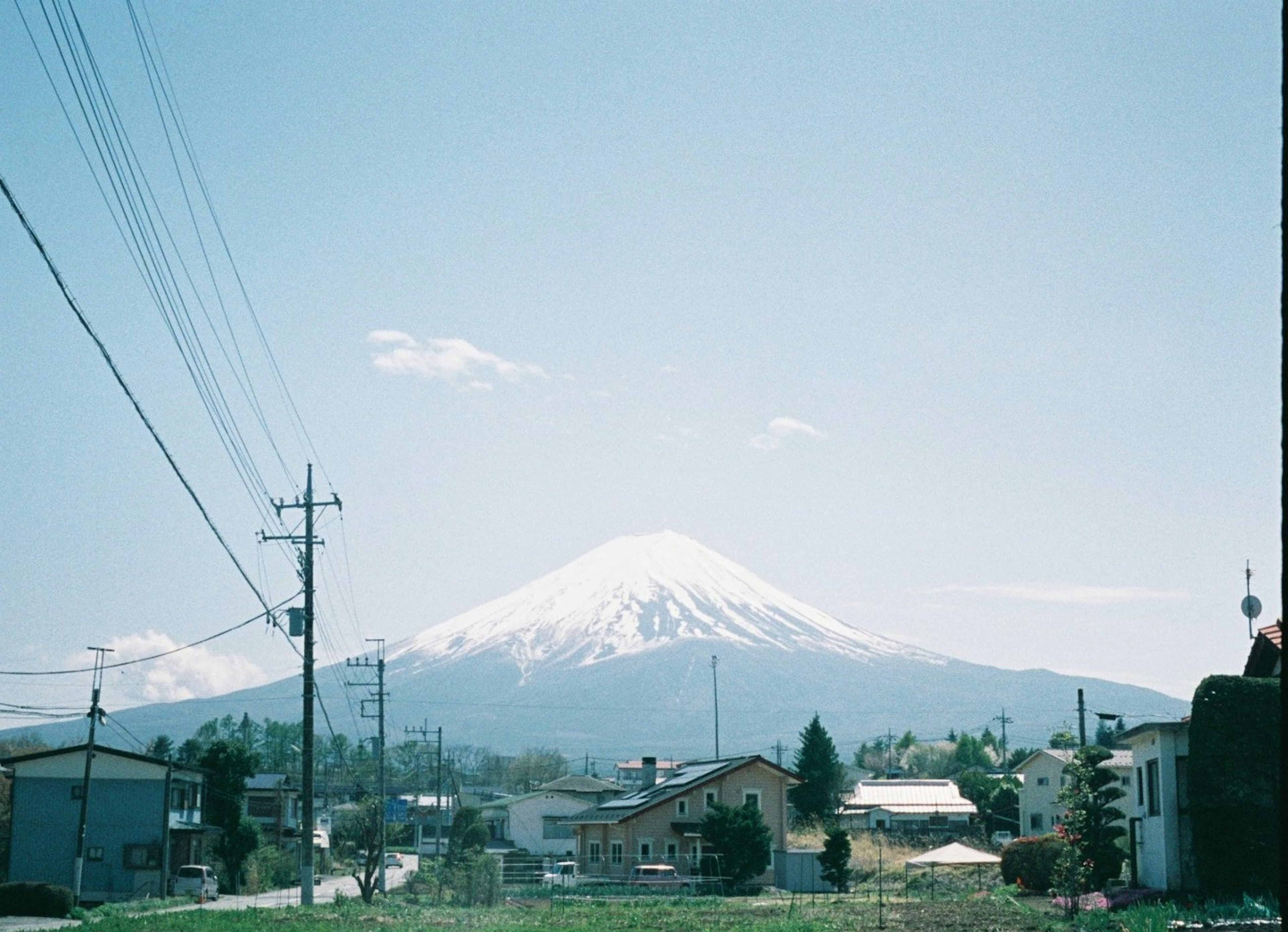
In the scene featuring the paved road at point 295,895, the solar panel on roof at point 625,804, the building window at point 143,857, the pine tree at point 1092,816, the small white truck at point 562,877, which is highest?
the pine tree at point 1092,816

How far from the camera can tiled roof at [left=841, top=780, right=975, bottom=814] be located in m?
81.6

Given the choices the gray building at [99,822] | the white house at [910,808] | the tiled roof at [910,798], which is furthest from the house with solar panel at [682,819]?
the tiled roof at [910,798]

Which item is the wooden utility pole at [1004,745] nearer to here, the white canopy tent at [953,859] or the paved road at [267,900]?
the paved road at [267,900]

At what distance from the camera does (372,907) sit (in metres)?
35.5

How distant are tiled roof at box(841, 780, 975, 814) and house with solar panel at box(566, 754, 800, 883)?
1070 inches

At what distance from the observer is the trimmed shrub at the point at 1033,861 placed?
124 feet

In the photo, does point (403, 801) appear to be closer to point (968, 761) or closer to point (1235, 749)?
point (968, 761)

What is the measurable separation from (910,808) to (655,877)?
3742 cm

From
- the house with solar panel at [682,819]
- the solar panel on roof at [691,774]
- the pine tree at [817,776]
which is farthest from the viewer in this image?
the pine tree at [817,776]

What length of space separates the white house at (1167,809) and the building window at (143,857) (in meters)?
35.9

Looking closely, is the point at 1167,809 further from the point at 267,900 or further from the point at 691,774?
the point at 267,900

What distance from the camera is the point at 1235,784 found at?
27.7m

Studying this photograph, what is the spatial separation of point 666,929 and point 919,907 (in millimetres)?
8392

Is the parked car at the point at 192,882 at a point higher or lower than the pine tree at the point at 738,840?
lower
